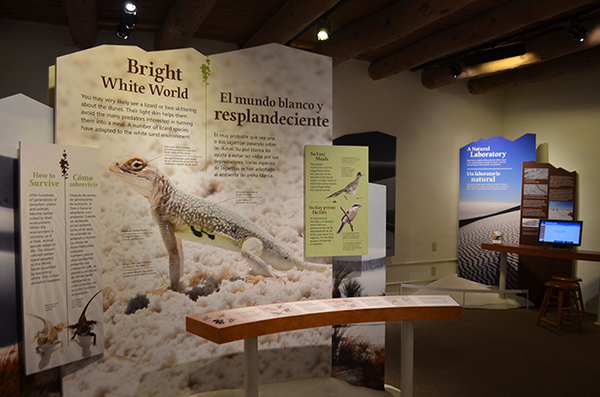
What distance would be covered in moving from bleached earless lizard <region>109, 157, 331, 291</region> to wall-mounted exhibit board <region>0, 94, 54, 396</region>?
0.52m

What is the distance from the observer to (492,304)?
5723 millimetres

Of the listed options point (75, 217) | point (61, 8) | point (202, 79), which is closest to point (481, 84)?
point (202, 79)

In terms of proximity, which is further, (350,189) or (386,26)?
(386,26)

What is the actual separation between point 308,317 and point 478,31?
136 inches

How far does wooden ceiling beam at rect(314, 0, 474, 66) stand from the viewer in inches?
142

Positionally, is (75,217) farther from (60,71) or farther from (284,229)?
(284,229)

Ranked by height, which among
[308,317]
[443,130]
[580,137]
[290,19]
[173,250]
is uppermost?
[290,19]

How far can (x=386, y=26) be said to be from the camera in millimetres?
4109

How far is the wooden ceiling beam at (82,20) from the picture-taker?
135 inches

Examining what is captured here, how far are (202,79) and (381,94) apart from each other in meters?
3.66

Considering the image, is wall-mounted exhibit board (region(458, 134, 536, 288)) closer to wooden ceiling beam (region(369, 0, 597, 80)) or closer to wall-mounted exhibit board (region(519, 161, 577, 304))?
wall-mounted exhibit board (region(519, 161, 577, 304))

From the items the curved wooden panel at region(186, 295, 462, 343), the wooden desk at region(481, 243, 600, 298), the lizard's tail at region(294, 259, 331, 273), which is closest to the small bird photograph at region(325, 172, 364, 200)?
the lizard's tail at region(294, 259, 331, 273)

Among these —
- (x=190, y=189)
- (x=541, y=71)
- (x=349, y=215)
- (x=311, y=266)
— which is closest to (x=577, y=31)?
(x=541, y=71)

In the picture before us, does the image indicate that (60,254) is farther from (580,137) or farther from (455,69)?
(580,137)
